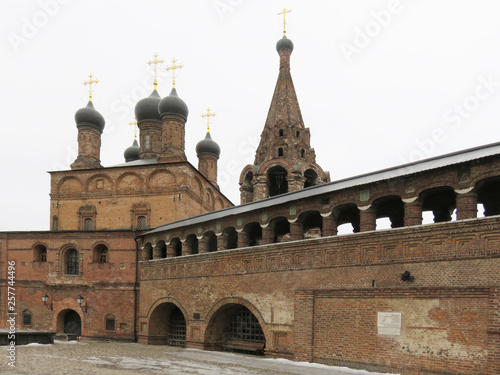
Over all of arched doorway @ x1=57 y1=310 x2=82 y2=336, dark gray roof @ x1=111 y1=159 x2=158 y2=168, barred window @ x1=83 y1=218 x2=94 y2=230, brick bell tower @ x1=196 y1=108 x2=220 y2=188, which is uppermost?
brick bell tower @ x1=196 y1=108 x2=220 y2=188

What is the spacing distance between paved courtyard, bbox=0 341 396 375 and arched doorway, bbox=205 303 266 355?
2.66ft

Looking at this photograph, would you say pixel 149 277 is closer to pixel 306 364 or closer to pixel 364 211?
pixel 306 364

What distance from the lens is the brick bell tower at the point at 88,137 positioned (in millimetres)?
27156

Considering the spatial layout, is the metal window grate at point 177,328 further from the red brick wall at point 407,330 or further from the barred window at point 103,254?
the red brick wall at point 407,330

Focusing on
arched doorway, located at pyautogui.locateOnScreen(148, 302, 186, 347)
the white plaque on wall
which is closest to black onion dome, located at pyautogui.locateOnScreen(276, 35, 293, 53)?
arched doorway, located at pyautogui.locateOnScreen(148, 302, 186, 347)

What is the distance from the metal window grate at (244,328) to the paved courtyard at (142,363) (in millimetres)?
1086

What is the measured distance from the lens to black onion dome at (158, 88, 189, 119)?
25.7 meters

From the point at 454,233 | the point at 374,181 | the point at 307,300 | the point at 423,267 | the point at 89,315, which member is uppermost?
the point at 374,181

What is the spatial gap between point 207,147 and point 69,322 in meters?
14.9

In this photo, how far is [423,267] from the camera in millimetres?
11062

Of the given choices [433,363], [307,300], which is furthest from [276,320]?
[433,363]

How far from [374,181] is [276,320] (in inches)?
191

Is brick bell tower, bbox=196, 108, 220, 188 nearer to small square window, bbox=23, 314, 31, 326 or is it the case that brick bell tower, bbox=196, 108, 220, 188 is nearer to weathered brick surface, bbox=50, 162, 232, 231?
weathered brick surface, bbox=50, 162, 232, 231

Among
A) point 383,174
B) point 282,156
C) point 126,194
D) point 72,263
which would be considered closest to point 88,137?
point 126,194
